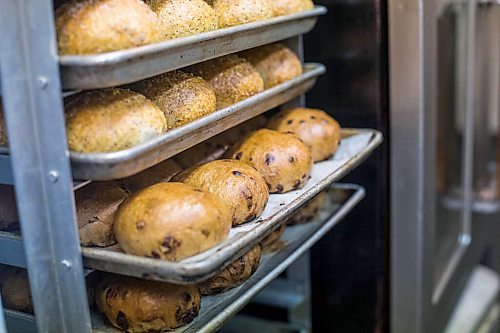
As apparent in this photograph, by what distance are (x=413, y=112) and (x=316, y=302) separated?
1.78 ft

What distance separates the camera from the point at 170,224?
87 cm

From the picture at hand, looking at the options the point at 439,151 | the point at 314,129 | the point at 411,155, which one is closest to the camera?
the point at 314,129

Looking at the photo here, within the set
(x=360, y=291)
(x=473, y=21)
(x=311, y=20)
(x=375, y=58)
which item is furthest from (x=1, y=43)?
(x=473, y=21)

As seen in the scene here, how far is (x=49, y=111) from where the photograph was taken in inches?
32.3

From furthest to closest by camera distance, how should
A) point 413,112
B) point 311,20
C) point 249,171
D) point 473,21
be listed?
point 473,21 < point 413,112 < point 311,20 < point 249,171

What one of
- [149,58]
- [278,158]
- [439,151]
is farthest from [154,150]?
[439,151]

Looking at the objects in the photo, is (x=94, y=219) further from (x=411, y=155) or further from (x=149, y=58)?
(x=411, y=155)

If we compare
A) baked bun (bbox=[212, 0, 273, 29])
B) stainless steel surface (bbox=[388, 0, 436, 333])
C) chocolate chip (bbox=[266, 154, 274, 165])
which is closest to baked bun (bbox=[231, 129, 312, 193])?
chocolate chip (bbox=[266, 154, 274, 165])

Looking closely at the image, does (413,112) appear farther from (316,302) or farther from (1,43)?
(1,43)

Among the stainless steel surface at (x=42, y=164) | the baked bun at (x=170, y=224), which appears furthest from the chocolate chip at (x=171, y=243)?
the stainless steel surface at (x=42, y=164)

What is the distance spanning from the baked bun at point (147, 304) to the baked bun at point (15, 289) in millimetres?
114

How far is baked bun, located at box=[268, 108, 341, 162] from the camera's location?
1.28 m

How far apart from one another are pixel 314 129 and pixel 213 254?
503mm

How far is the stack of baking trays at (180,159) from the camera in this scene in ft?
2.75
